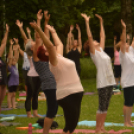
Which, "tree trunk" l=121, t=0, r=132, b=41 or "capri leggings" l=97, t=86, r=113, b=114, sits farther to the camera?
"tree trunk" l=121, t=0, r=132, b=41

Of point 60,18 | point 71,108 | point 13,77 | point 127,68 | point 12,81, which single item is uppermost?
point 60,18

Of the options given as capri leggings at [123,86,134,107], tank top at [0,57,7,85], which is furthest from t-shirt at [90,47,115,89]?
tank top at [0,57,7,85]

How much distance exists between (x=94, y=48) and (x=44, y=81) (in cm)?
121

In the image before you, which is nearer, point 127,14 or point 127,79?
point 127,79

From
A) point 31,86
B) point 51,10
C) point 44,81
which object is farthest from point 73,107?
point 51,10

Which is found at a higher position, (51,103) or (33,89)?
(51,103)

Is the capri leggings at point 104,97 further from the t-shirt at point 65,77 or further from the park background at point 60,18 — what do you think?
the t-shirt at point 65,77

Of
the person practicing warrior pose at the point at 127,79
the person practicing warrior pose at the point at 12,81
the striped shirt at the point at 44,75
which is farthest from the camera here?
the person practicing warrior pose at the point at 12,81

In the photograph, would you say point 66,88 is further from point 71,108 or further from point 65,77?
point 71,108

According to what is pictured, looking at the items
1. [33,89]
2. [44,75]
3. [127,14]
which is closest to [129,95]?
[44,75]

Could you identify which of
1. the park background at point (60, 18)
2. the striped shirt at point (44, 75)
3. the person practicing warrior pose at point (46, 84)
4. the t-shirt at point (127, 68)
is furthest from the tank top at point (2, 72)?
the t-shirt at point (127, 68)

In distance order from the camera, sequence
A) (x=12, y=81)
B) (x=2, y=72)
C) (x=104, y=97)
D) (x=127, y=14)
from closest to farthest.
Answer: (x=104, y=97) → (x=2, y=72) → (x=12, y=81) → (x=127, y=14)

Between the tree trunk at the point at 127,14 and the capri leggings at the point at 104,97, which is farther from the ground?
the tree trunk at the point at 127,14

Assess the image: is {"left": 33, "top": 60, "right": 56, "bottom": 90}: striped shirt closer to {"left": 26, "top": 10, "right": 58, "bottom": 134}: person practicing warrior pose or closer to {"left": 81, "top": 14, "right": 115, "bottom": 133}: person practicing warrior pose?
{"left": 26, "top": 10, "right": 58, "bottom": 134}: person practicing warrior pose
